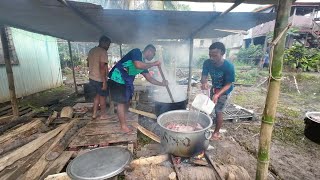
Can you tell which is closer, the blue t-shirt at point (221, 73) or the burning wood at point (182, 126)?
the burning wood at point (182, 126)

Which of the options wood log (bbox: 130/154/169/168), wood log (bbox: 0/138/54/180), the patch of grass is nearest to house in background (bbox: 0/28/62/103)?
wood log (bbox: 0/138/54/180)

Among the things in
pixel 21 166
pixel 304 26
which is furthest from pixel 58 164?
pixel 304 26

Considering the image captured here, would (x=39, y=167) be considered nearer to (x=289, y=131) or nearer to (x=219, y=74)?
(x=219, y=74)

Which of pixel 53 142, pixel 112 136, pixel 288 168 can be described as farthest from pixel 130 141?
pixel 288 168

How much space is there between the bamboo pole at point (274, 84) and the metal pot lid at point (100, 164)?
201cm

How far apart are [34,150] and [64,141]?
2.00 feet

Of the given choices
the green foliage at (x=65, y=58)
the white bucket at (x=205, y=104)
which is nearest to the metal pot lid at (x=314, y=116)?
the white bucket at (x=205, y=104)

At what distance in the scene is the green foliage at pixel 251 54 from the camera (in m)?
20.7

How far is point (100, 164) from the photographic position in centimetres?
299

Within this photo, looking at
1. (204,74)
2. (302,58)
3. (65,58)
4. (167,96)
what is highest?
(65,58)

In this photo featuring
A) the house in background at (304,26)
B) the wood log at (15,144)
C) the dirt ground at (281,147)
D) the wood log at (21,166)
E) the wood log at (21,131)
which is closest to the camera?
the wood log at (21,166)

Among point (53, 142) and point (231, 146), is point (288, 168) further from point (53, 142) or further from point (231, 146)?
point (53, 142)

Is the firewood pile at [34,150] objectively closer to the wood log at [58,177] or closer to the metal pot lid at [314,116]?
the wood log at [58,177]

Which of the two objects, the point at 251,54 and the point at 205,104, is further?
the point at 251,54
